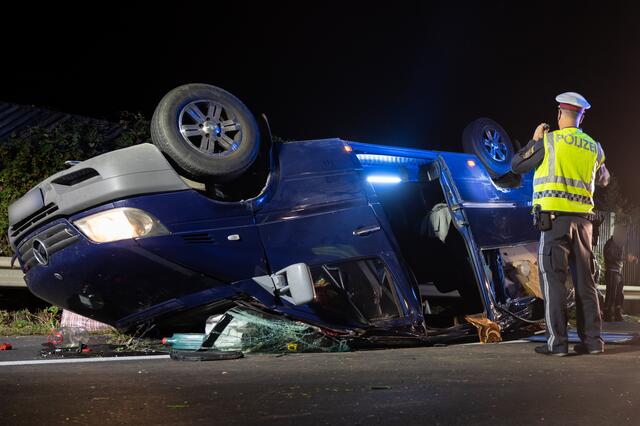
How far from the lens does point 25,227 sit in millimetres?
4652

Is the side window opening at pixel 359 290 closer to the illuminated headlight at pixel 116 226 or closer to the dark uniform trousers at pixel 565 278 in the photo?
the dark uniform trousers at pixel 565 278

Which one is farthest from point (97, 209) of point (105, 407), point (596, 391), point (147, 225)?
point (596, 391)

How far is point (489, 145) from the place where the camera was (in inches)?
249

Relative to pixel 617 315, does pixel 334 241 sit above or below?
above

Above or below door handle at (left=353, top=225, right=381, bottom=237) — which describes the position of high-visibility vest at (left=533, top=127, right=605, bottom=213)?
above

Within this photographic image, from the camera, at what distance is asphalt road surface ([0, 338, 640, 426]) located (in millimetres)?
2719

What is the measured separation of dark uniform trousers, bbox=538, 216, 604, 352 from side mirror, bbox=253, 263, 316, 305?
1668 mm

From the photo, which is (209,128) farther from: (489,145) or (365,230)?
(489,145)

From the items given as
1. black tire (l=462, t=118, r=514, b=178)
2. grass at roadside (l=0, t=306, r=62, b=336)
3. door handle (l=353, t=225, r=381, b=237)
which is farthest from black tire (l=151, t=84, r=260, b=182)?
grass at roadside (l=0, t=306, r=62, b=336)

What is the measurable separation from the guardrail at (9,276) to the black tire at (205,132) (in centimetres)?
259

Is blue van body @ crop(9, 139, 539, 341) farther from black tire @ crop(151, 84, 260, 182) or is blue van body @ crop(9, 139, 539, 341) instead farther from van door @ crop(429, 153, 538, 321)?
van door @ crop(429, 153, 538, 321)

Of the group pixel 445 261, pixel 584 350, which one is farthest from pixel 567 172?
pixel 445 261

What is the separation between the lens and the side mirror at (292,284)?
4.37m

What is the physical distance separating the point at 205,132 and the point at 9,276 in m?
2.88
